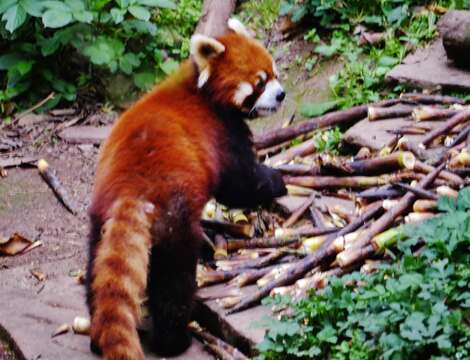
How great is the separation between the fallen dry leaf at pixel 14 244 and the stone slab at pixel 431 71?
2.73 metres

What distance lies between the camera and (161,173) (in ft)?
13.8

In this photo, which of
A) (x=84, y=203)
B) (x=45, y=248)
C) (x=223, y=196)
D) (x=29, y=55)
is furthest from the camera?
(x=29, y=55)

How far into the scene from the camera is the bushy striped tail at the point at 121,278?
353 cm

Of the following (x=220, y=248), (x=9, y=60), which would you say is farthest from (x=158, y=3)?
(x=220, y=248)

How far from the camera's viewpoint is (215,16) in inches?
306

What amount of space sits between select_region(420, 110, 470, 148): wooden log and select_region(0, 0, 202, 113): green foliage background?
3.01 m

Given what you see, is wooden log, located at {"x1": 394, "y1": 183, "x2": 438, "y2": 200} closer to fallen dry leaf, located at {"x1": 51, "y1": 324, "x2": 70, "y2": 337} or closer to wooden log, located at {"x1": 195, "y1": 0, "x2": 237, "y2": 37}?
fallen dry leaf, located at {"x1": 51, "y1": 324, "x2": 70, "y2": 337}

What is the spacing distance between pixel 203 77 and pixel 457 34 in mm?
2020

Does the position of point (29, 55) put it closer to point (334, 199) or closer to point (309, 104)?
point (309, 104)

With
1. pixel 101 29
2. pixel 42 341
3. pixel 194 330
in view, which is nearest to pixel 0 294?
pixel 42 341

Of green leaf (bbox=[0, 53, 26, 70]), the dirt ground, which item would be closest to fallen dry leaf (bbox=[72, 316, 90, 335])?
the dirt ground

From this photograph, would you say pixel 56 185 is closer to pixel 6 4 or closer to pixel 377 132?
pixel 6 4

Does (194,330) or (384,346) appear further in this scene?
(194,330)

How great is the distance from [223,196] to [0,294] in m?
1.37
